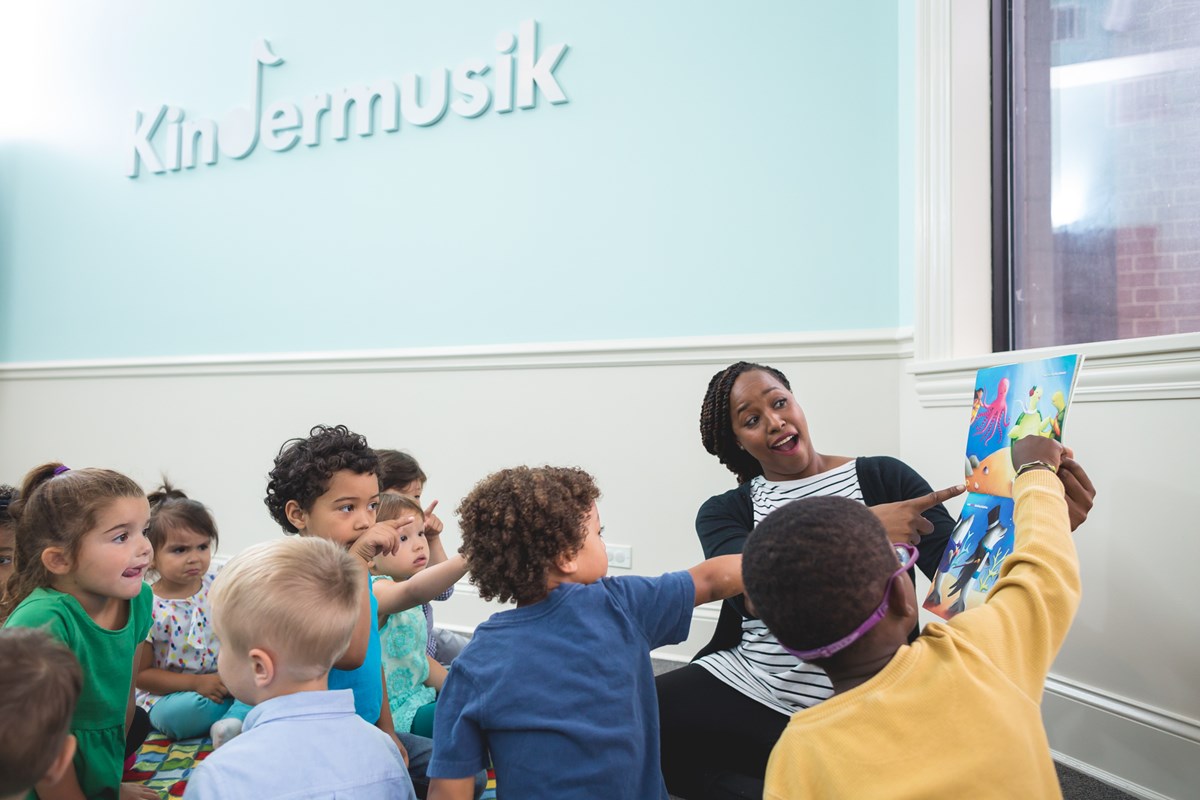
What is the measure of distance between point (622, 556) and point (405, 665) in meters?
1.13

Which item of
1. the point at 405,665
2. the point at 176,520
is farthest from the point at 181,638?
the point at 405,665

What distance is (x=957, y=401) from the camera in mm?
2252

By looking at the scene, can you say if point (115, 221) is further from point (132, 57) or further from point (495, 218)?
point (495, 218)

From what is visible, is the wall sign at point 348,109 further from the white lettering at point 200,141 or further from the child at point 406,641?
the child at point 406,641

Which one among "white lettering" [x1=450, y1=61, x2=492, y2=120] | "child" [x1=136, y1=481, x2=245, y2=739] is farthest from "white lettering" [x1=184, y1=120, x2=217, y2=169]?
"child" [x1=136, y1=481, x2=245, y2=739]

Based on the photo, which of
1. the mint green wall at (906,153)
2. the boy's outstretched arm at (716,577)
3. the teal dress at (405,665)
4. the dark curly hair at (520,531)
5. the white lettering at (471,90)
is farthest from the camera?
the white lettering at (471,90)

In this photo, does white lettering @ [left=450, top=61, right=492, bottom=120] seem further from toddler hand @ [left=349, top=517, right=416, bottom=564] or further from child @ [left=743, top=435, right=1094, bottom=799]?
child @ [left=743, top=435, right=1094, bottom=799]

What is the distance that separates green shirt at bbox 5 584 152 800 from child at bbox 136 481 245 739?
430 mm

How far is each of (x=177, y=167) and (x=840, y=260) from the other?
3.04 m

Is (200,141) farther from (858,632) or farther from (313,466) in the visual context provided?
(858,632)

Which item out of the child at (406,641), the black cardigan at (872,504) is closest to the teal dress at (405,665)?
the child at (406,641)

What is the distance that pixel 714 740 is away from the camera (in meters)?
1.49

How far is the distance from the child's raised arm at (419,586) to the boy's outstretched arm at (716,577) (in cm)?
39

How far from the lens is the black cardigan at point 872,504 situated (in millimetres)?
1583
